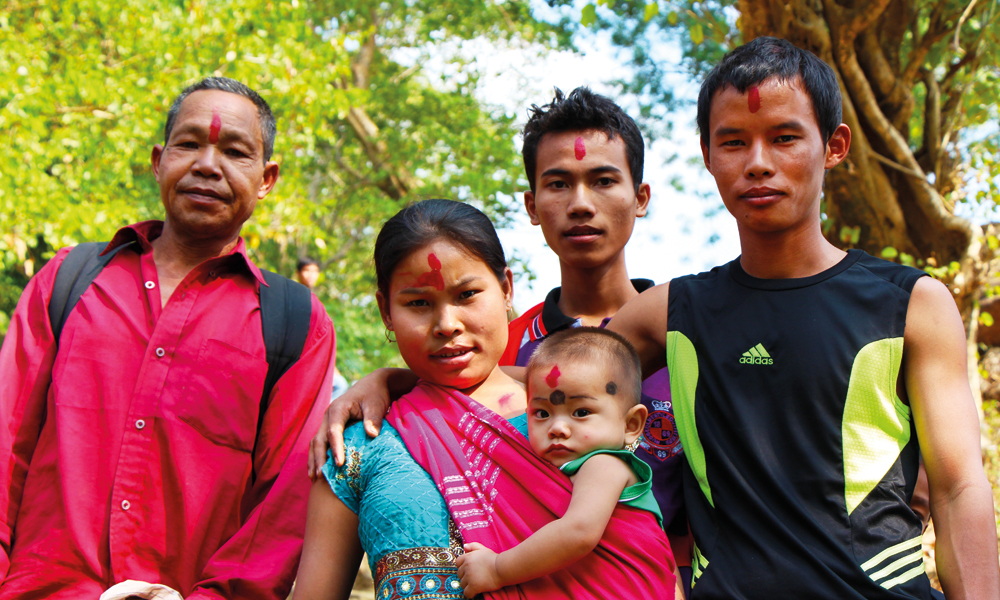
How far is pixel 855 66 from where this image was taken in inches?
201

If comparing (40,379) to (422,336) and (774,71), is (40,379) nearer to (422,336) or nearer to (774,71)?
(422,336)

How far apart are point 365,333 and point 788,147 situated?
8.85m

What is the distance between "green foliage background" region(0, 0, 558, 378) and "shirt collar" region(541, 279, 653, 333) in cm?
506

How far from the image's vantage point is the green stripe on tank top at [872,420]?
179 cm

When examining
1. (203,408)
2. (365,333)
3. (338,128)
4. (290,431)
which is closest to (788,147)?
(290,431)

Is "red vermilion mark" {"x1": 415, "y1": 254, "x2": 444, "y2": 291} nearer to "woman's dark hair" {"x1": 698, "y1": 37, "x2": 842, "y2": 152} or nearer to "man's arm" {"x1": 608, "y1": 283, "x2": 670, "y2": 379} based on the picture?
"man's arm" {"x1": 608, "y1": 283, "x2": 670, "y2": 379}

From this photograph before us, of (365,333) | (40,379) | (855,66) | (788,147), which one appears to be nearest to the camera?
(788,147)

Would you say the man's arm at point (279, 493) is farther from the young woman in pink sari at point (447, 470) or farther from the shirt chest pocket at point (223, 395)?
the young woman in pink sari at point (447, 470)

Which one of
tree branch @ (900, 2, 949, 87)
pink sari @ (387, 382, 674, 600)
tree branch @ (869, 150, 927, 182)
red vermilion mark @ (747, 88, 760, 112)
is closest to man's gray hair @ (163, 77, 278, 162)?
pink sari @ (387, 382, 674, 600)

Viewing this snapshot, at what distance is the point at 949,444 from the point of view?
1766mm

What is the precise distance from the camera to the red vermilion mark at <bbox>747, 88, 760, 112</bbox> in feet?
6.57

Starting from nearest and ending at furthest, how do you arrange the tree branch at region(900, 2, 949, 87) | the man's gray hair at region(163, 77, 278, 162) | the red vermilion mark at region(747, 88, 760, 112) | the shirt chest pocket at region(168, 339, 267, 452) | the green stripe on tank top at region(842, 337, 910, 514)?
1. the green stripe on tank top at region(842, 337, 910, 514)
2. the red vermilion mark at region(747, 88, 760, 112)
3. the shirt chest pocket at region(168, 339, 267, 452)
4. the man's gray hair at region(163, 77, 278, 162)
5. the tree branch at region(900, 2, 949, 87)

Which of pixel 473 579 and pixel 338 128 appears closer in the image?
pixel 473 579

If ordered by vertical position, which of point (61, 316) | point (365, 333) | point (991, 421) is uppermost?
point (365, 333)
